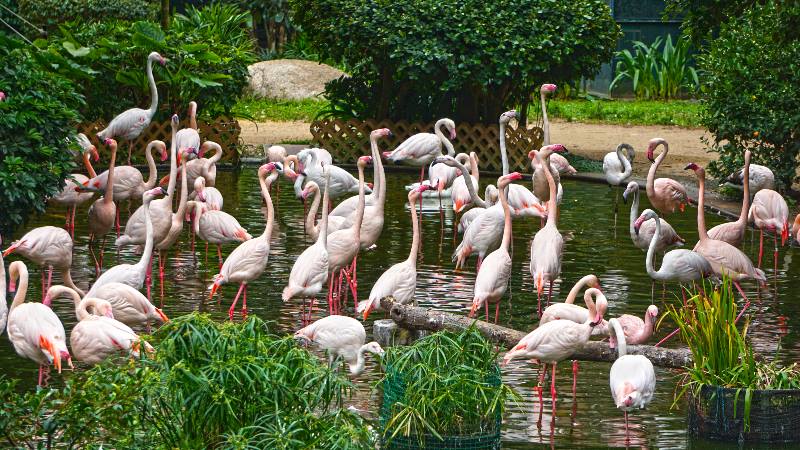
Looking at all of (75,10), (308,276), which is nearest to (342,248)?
(308,276)

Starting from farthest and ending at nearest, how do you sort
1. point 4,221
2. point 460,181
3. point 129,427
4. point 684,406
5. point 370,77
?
point 370,77 → point 460,181 → point 4,221 → point 684,406 → point 129,427

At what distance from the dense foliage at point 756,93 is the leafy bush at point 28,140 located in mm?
8991

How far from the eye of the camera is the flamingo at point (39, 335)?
8.05 meters

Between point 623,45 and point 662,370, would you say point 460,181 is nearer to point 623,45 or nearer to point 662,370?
point 662,370

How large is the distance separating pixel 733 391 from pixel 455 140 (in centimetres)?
1396

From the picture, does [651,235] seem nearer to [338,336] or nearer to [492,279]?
[492,279]

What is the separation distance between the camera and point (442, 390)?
6613 millimetres

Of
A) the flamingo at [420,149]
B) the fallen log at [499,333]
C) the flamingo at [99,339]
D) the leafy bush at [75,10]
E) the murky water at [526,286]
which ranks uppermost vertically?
the leafy bush at [75,10]

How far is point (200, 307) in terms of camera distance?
35.9ft

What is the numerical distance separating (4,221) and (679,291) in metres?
6.51

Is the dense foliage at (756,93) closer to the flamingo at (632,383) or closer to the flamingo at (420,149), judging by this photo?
the flamingo at (420,149)

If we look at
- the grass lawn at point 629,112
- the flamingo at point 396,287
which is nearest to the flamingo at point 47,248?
the flamingo at point 396,287

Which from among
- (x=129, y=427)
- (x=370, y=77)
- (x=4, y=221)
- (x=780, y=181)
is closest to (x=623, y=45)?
(x=370, y=77)

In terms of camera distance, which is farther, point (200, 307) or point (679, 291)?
point (679, 291)
